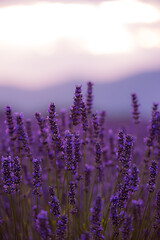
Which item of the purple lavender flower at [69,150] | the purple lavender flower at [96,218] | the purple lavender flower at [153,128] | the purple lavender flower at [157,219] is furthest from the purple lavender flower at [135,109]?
the purple lavender flower at [96,218]

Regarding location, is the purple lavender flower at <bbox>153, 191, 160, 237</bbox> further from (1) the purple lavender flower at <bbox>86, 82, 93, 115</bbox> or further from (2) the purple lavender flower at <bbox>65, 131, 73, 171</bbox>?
(1) the purple lavender flower at <bbox>86, 82, 93, 115</bbox>

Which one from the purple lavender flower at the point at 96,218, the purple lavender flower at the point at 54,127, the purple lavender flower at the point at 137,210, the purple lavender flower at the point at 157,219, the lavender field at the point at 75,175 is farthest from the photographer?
the purple lavender flower at the point at 137,210

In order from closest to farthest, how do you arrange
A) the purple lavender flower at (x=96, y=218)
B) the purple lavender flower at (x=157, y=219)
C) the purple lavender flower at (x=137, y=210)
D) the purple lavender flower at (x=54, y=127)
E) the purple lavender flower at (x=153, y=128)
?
the purple lavender flower at (x=96, y=218)
the purple lavender flower at (x=157, y=219)
the purple lavender flower at (x=54, y=127)
the purple lavender flower at (x=153, y=128)
the purple lavender flower at (x=137, y=210)

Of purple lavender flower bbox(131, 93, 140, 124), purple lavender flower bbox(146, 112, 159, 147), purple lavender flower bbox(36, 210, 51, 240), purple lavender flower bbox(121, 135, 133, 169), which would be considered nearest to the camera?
purple lavender flower bbox(36, 210, 51, 240)

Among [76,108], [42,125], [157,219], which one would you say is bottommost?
[157,219]

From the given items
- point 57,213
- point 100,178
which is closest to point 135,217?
point 100,178

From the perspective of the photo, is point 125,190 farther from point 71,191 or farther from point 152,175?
point 71,191

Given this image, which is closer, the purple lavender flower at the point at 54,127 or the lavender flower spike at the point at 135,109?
the purple lavender flower at the point at 54,127

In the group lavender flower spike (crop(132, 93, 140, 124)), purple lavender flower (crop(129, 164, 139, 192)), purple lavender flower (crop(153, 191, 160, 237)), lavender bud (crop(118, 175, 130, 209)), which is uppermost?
lavender flower spike (crop(132, 93, 140, 124))

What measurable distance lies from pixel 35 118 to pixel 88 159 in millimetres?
2146

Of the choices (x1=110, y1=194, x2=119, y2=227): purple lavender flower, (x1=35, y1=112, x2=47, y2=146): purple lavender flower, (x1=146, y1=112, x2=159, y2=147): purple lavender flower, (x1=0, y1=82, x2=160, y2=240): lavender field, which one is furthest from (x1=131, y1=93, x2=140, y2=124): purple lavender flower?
(x1=110, y1=194, x2=119, y2=227): purple lavender flower

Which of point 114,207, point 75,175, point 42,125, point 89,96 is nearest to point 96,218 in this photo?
point 114,207

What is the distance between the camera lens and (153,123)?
2.95 metres

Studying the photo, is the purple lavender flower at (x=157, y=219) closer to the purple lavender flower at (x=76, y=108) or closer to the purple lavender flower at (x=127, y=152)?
the purple lavender flower at (x=127, y=152)
